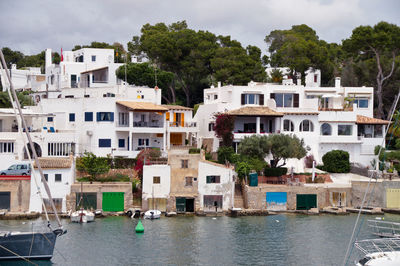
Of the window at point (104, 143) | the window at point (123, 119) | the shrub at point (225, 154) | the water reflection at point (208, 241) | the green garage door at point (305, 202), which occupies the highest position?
the window at point (123, 119)

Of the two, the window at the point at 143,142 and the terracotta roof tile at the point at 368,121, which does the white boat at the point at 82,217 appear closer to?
the window at the point at 143,142

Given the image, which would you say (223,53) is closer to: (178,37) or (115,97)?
(178,37)

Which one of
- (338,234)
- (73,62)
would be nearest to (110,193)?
(338,234)

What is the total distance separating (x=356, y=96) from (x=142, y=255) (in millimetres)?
41362

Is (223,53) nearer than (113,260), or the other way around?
(113,260)

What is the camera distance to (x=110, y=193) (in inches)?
2395

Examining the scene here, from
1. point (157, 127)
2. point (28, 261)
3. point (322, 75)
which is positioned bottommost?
point (28, 261)

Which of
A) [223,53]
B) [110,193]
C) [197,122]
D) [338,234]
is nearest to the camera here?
[338,234]

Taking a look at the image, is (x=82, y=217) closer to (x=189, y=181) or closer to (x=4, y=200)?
(x=4, y=200)

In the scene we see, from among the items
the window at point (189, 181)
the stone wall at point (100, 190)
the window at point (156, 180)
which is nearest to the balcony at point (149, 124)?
the window at point (156, 180)

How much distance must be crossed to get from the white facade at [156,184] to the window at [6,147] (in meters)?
13.6

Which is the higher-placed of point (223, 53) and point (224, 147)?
point (223, 53)

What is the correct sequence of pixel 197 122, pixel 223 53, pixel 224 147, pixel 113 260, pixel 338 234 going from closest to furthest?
pixel 113 260
pixel 338 234
pixel 224 147
pixel 197 122
pixel 223 53

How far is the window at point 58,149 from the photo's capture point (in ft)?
222
